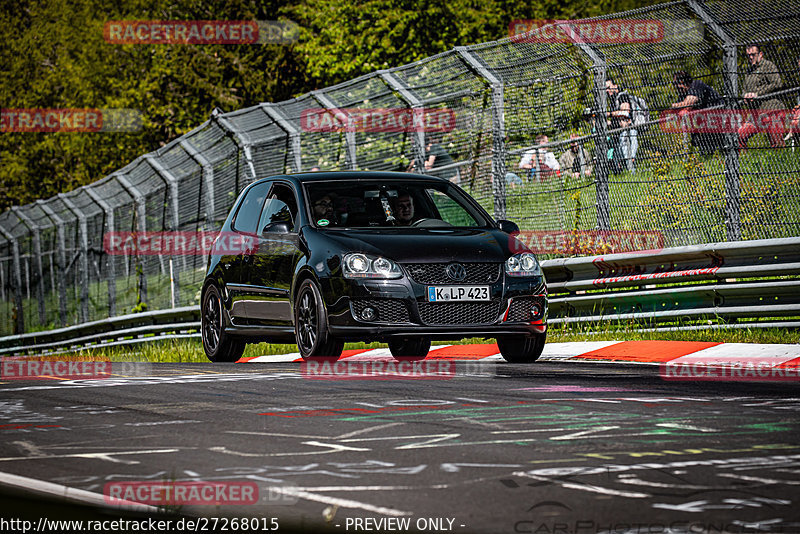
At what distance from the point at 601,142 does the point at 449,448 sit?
26.6ft

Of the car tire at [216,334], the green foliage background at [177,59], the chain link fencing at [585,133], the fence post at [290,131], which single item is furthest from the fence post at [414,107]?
the green foliage background at [177,59]

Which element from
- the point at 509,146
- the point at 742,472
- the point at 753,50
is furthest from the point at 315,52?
the point at 742,472

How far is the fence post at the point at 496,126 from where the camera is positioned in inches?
579

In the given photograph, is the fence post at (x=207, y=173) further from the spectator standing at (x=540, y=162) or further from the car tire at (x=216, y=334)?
the car tire at (x=216, y=334)

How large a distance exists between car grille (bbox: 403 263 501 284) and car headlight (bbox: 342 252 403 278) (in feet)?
0.36

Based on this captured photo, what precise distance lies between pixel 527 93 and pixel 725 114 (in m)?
2.69

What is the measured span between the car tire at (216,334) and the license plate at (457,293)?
2947 millimetres

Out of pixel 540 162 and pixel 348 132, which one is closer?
pixel 540 162

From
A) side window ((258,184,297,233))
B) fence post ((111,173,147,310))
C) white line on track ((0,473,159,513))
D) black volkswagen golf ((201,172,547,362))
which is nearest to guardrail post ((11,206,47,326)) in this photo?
fence post ((111,173,147,310))

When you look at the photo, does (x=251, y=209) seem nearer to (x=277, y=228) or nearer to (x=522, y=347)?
(x=277, y=228)

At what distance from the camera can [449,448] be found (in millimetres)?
6160

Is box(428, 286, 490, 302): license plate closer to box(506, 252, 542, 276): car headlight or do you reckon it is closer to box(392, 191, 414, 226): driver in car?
box(506, 252, 542, 276): car headlight

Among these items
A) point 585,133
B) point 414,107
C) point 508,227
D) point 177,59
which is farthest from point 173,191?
point 177,59

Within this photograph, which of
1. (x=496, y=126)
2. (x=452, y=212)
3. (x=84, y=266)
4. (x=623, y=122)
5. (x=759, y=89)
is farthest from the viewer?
(x=84, y=266)
